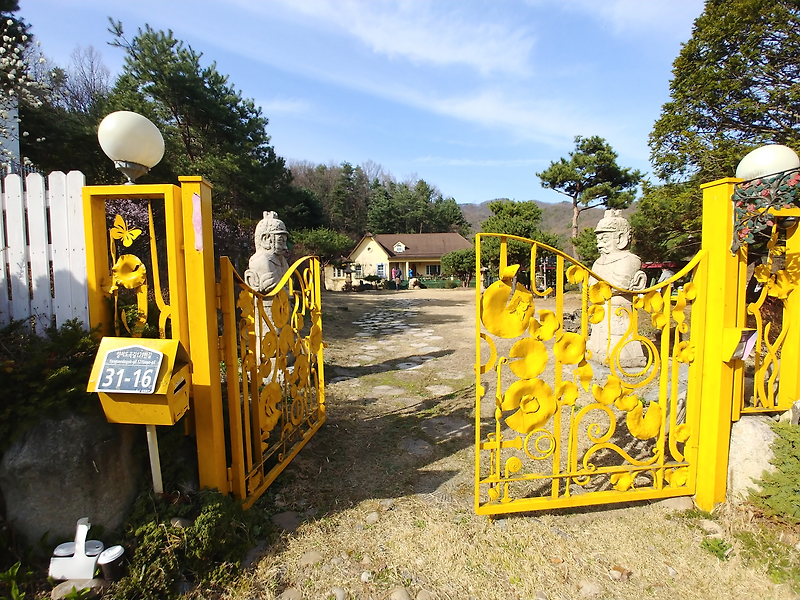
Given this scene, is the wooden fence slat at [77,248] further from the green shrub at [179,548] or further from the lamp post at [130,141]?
the green shrub at [179,548]

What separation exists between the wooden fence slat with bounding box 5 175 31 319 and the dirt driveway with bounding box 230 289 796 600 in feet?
5.77

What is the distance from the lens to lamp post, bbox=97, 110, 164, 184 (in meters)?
2.04

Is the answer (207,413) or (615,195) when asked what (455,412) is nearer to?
(207,413)

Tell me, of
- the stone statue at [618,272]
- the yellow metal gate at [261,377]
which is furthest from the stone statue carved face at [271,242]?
the stone statue at [618,272]

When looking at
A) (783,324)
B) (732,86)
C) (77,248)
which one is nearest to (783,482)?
(783,324)

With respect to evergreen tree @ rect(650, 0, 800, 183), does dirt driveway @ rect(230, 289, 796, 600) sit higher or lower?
lower

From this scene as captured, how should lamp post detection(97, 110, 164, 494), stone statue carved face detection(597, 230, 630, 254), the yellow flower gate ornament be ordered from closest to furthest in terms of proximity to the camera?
1. the yellow flower gate ornament
2. lamp post detection(97, 110, 164, 494)
3. stone statue carved face detection(597, 230, 630, 254)

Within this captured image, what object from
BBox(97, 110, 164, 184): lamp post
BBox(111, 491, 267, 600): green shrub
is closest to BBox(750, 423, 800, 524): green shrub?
BBox(111, 491, 267, 600): green shrub

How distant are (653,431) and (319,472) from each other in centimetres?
220

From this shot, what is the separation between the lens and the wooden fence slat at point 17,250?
2.19 metres

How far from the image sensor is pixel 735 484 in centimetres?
245

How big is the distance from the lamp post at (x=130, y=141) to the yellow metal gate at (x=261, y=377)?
0.65m

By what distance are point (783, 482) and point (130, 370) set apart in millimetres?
3284

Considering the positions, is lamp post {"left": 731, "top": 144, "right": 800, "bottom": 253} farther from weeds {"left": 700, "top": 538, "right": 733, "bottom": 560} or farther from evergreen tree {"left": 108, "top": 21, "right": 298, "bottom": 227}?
evergreen tree {"left": 108, "top": 21, "right": 298, "bottom": 227}
